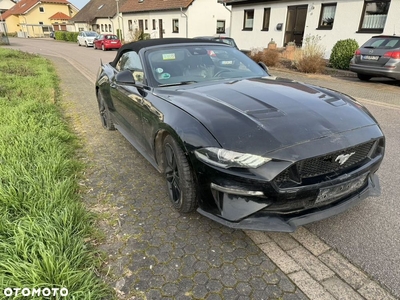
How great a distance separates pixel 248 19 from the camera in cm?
1977

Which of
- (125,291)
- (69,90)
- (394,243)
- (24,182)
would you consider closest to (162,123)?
(125,291)

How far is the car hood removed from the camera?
6.92 feet

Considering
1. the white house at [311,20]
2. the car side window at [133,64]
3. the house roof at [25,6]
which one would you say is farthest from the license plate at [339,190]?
the house roof at [25,6]

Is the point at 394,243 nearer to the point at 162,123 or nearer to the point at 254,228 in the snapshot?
the point at 254,228

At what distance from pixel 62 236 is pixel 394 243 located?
267cm

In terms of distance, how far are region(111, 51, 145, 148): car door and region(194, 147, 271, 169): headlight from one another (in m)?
1.41

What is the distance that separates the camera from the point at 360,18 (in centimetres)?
1316

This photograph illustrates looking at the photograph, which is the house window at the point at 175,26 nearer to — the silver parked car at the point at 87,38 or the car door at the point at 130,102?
the silver parked car at the point at 87,38

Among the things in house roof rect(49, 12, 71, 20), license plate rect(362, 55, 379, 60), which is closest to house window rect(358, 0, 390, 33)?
license plate rect(362, 55, 379, 60)

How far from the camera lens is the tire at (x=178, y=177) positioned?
2.45 m

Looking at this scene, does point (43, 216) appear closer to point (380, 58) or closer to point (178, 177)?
point (178, 177)

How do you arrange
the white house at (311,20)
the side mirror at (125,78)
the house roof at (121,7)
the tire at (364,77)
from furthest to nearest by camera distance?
the house roof at (121,7) → the white house at (311,20) → the tire at (364,77) → the side mirror at (125,78)

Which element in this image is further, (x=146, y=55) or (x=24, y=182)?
(x=146, y=55)

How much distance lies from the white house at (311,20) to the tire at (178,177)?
13.4 m
